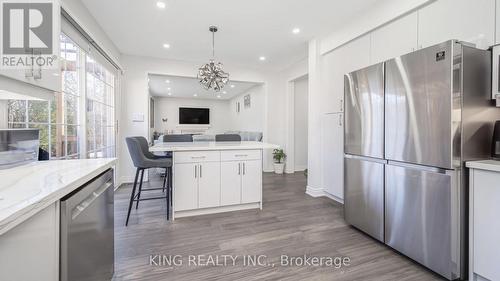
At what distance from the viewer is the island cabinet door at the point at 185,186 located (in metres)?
2.73

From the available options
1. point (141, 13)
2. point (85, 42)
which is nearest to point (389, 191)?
point (141, 13)

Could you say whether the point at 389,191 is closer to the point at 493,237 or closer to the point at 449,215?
the point at 449,215

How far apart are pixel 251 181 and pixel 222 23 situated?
2265 millimetres

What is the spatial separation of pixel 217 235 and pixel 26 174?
166cm

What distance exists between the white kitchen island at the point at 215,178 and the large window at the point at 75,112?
0.97m

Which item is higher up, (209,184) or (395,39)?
(395,39)

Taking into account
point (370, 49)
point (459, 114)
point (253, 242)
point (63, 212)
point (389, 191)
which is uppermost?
point (370, 49)

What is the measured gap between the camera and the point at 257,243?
7.17ft

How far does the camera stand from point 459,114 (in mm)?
1555

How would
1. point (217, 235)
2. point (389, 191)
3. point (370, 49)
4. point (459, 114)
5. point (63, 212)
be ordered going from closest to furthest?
1. point (63, 212)
2. point (459, 114)
3. point (389, 191)
4. point (217, 235)
5. point (370, 49)

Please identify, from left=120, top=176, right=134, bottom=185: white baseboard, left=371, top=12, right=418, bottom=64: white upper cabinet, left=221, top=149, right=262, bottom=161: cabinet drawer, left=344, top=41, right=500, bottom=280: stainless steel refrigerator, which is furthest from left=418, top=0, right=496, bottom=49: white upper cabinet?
left=120, top=176, right=134, bottom=185: white baseboard

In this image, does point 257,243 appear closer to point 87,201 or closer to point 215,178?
point 215,178

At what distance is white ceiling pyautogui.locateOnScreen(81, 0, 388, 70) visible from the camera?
2762mm

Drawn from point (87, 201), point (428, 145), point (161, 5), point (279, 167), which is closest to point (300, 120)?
point (279, 167)
